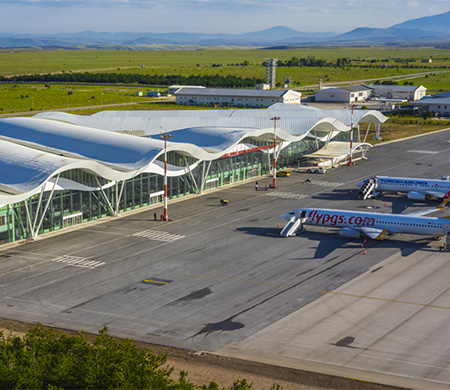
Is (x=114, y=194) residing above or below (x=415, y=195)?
above

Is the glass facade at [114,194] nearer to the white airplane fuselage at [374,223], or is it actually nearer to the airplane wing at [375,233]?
the white airplane fuselage at [374,223]

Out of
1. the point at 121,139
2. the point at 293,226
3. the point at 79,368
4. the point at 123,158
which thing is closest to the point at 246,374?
the point at 79,368

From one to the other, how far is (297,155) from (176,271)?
71.4 meters

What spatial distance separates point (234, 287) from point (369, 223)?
79.3 feet

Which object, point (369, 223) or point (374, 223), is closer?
point (374, 223)

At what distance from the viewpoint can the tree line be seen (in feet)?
118

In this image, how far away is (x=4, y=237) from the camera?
7694 centimetres

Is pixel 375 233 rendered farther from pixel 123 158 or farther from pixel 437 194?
pixel 123 158

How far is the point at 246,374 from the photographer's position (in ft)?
152

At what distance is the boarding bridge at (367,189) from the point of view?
103 metres

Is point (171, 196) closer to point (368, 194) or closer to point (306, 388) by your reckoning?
point (368, 194)

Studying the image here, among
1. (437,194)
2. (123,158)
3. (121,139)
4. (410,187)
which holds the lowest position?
(437,194)

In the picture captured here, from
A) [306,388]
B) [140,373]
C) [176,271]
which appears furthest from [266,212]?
[140,373]

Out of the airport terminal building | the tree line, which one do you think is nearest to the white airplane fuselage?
the airport terminal building
